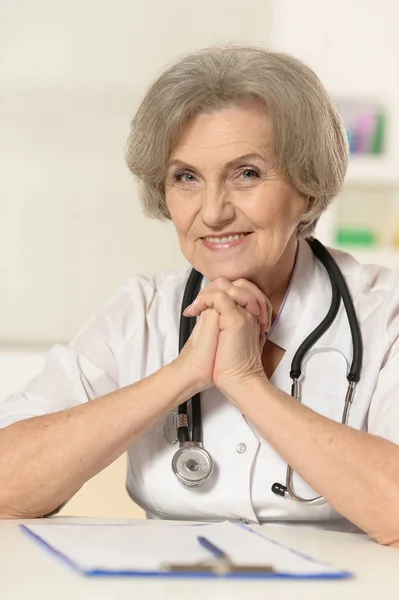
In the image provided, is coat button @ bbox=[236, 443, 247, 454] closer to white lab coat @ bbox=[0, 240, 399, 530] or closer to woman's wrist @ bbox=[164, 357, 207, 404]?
white lab coat @ bbox=[0, 240, 399, 530]

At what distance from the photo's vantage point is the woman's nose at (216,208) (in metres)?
1.55

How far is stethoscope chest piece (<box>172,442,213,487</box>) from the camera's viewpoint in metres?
1.50

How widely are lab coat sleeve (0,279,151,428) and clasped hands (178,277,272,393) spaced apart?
183 mm

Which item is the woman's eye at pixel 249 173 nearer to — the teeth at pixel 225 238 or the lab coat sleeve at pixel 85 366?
the teeth at pixel 225 238

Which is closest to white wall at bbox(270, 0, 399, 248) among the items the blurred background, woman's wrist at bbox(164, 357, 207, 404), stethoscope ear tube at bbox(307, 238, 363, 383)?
the blurred background

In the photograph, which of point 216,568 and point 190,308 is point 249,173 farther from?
point 216,568

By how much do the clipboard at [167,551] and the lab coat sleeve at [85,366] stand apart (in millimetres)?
307

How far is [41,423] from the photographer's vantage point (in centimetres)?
147

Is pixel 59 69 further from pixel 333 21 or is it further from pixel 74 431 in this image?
pixel 74 431

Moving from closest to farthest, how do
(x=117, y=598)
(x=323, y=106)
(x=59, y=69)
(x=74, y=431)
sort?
(x=117, y=598)
(x=74, y=431)
(x=323, y=106)
(x=59, y=69)

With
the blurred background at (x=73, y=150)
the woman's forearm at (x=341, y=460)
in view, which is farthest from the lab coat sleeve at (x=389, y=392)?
the blurred background at (x=73, y=150)

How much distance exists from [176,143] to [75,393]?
0.47 metres

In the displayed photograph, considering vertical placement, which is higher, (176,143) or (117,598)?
(176,143)

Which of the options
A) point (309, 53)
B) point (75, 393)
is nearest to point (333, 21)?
point (309, 53)
